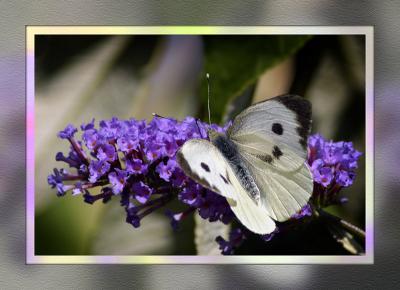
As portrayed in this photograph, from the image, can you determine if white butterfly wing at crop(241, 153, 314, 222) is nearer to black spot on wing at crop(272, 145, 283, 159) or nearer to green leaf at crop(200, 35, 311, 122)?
black spot on wing at crop(272, 145, 283, 159)

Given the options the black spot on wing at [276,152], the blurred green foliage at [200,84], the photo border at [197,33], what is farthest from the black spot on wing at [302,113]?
the photo border at [197,33]

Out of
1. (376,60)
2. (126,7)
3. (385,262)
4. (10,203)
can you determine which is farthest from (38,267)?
(376,60)

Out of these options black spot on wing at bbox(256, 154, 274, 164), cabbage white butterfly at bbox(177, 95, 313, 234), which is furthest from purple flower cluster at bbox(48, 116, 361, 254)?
black spot on wing at bbox(256, 154, 274, 164)

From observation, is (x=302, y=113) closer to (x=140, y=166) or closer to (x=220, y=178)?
(x=220, y=178)

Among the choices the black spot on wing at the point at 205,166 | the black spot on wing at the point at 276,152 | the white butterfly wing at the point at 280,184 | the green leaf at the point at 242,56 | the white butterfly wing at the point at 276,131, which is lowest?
the white butterfly wing at the point at 280,184

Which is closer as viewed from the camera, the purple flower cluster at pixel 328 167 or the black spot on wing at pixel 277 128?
the black spot on wing at pixel 277 128

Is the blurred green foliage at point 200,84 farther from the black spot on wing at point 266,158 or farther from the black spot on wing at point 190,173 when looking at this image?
the black spot on wing at point 190,173
